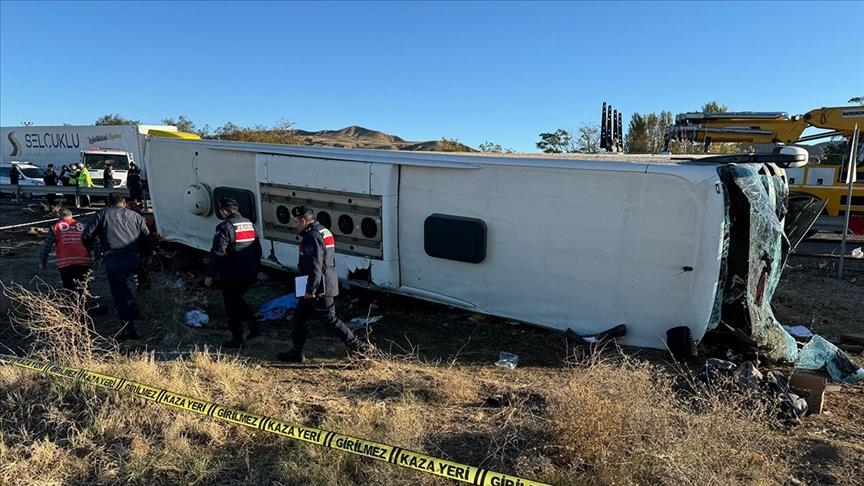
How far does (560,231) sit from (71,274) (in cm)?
559

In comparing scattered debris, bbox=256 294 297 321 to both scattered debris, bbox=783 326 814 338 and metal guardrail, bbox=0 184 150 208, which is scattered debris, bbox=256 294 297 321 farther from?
metal guardrail, bbox=0 184 150 208

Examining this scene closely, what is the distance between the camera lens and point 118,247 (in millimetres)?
6309

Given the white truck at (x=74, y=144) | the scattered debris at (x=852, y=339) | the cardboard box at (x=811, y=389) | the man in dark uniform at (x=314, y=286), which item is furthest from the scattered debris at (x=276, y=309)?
the white truck at (x=74, y=144)

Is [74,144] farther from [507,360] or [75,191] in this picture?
[507,360]

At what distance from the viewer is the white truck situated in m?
23.6

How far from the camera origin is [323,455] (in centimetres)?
349

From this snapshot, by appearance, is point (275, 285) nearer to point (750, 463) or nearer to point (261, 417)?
point (261, 417)

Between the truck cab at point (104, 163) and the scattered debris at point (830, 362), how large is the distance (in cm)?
2333

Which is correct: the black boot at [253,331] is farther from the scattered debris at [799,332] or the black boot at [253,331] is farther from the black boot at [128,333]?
the scattered debris at [799,332]

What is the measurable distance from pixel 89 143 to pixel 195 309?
26.1m

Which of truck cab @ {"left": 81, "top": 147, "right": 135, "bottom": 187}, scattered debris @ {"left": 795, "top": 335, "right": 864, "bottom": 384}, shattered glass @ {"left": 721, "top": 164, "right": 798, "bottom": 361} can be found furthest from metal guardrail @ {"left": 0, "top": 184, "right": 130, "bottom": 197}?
scattered debris @ {"left": 795, "top": 335, "right": 864, "bottom": 384}

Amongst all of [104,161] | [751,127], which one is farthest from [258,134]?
[751,127]

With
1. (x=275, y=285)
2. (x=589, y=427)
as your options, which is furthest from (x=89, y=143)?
(x=589, y=427)

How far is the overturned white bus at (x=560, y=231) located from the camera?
17.6 ft
